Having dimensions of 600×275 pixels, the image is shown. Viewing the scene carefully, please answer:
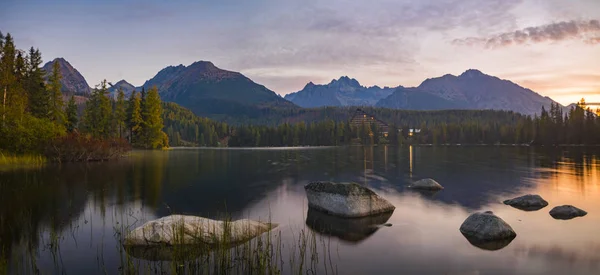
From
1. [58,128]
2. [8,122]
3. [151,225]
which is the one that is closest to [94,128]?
[58,128]

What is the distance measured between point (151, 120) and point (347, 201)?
10516 centimetres

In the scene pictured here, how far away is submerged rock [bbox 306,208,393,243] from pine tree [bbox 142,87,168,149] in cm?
10155

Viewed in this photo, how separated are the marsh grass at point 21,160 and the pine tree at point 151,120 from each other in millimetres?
61232

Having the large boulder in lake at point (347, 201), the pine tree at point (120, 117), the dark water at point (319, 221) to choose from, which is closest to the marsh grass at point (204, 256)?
the dark water at point (319, 221)

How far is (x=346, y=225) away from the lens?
68.0ft

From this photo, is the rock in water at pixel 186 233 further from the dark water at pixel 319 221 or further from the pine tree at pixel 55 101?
the pine tree at pixel 55 101

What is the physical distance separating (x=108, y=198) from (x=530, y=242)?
27778 millimetres

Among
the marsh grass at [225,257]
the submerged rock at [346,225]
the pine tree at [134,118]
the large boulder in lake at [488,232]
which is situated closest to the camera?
the marsh grass at [225,257]

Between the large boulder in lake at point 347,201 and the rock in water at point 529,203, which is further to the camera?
the rock in water at point 529,203

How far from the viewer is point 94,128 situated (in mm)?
97750

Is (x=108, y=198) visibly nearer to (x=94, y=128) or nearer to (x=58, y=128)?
(x=58, y=128)

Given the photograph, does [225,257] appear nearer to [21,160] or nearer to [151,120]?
[21,160]

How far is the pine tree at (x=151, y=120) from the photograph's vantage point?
114 m

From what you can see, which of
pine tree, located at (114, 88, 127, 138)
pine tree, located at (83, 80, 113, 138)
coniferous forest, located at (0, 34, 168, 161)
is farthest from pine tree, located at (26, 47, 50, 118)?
pine tree, located at (114, 88, 127, 138)
